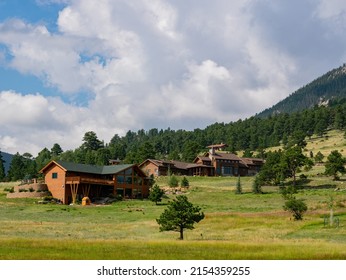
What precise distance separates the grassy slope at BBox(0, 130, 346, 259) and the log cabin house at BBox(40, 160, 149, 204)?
723 centimetres

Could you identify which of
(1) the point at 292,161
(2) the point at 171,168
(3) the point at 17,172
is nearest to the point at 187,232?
(1) the point at 292,161

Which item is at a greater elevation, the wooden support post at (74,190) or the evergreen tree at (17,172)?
the evergreen tree at (17,172)

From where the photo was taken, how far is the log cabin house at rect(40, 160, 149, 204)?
3629 inches

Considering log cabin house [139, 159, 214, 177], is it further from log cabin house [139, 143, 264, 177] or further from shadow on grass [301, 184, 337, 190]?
shadow on grass [301, 184, 337, 190]

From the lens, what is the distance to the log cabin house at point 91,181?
92188 mm

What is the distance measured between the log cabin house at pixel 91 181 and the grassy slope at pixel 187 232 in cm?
723

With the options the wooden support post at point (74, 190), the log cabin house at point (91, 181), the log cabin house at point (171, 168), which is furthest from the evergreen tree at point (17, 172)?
the wooden support post at point (74, 190)

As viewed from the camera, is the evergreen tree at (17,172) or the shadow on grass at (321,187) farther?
the evergreen tree at (17,172)

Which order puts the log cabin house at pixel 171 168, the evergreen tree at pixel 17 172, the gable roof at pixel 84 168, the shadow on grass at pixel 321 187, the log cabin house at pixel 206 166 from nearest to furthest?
the gable roof at pixel 84 168
the shadow on grass at pixel 321 187
the log cabin house at pixel 171 168
the log cabin house at pixel 206 166
the evergreen tree at pixel 17 172

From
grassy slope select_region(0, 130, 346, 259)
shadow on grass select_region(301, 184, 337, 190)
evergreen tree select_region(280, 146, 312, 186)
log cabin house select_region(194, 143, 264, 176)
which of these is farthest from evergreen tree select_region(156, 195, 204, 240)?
log cabin house select_region(194, 143, 264, 176)

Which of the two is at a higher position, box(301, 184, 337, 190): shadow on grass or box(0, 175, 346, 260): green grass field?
box(301, 184, 337, 190): shadow on grass

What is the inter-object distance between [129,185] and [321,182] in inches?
1696

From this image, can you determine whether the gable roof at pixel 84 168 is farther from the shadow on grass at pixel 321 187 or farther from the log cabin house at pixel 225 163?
the log cabin house at pixel 225 163
